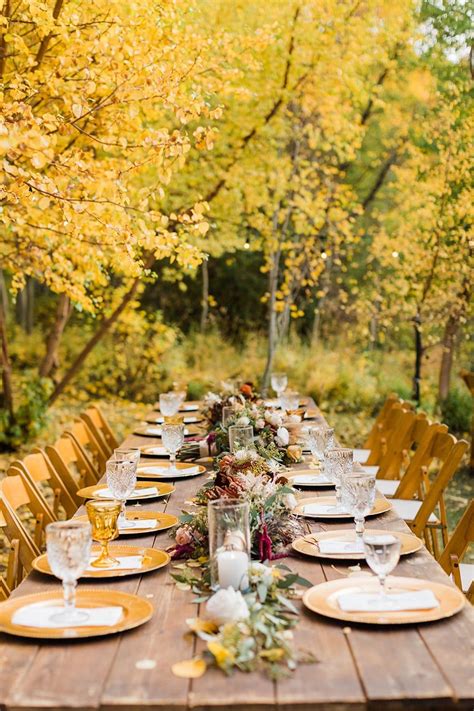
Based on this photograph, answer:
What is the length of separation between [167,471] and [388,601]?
77.1 inches

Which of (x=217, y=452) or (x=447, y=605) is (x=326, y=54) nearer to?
(x=217, y=452)

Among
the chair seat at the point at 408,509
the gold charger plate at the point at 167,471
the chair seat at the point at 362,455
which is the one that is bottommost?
the chair seat at the point at 362,455

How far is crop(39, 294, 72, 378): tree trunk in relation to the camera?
8.33m

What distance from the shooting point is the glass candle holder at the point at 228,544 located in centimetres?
211

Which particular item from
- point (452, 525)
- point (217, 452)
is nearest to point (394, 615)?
point (217, 452)

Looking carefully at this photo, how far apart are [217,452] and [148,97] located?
5.62 feet

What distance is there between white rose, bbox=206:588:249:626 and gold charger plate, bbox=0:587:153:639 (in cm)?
19

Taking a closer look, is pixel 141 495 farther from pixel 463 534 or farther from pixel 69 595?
pixel 69 595

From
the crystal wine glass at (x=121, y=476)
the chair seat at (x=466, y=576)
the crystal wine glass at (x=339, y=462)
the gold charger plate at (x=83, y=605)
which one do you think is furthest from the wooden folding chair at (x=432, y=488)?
the gold charger plate at (x=83, y=605)

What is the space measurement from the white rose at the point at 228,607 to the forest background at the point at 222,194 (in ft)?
5.42

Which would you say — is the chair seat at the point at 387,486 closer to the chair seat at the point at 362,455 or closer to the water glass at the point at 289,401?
the water glass at the point at 289,401

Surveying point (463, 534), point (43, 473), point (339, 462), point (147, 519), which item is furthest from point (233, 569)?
point (43, 473)

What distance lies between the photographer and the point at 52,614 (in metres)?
2.05

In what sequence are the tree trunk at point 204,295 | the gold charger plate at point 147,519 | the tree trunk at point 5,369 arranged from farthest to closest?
the tree trunk at point 204,295, the tree trunk at point 5,369, the gold charger plate at point 147,519
